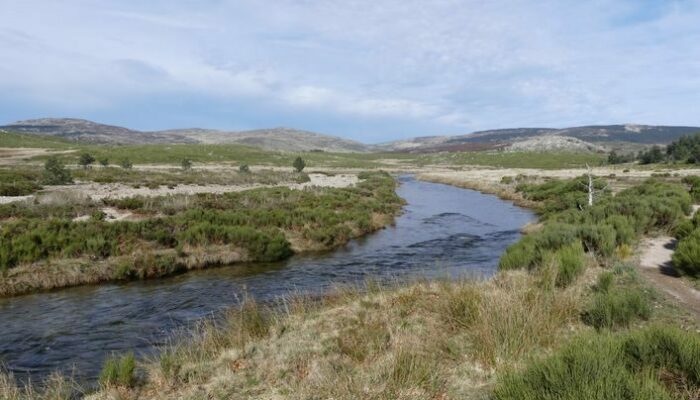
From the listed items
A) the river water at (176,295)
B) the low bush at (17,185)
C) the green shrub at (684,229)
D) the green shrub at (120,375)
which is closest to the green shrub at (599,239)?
the green shrub at (684,229)

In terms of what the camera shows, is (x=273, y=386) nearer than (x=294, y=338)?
Yes

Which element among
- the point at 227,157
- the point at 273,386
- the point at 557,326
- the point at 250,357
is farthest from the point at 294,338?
the point at 227,157

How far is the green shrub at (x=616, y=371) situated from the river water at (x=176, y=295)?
5.54 metres

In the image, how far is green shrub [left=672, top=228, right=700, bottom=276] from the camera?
1190 centimetres

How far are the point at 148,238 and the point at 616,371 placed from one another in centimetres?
1776

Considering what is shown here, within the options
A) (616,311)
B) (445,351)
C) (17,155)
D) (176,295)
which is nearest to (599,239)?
(616,311)

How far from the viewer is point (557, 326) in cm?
745

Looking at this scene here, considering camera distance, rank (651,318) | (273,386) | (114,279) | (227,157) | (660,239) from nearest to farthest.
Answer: (273,386), (651,318), (114,279), (660,239), (227,157)

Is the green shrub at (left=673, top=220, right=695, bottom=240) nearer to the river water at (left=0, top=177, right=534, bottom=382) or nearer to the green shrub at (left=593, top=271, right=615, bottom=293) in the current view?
the river water at (left=0, top=177, right=534, bottom=382)

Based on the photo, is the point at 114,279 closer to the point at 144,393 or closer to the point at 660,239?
the point at 144,393

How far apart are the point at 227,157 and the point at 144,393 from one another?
123 metres

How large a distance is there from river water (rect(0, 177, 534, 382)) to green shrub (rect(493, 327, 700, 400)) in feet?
18.2

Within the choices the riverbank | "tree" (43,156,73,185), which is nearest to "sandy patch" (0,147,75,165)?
"tree" (43,156,73,185)

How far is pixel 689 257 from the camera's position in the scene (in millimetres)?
12070
